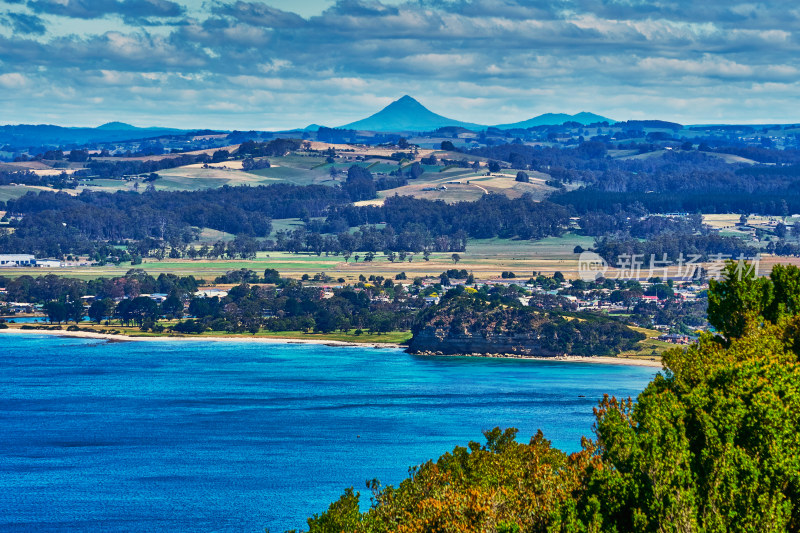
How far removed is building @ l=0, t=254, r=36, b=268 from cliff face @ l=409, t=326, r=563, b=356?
2306 inches

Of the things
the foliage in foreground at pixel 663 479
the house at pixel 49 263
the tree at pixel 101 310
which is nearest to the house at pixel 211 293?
the tree at pixel 101 310

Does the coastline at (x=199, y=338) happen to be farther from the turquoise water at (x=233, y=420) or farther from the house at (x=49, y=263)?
the house at (x=49, y=263)

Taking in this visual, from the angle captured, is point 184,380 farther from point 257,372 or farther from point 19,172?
point 19,172

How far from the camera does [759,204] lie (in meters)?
155

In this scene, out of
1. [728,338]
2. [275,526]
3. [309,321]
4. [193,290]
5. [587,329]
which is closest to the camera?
[728,338]

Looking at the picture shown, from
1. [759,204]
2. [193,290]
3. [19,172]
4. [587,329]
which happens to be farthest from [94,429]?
[19,172]

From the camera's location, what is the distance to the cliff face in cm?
7319

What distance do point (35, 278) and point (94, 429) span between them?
177 feet

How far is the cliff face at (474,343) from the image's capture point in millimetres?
73188

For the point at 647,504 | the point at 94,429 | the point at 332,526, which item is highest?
the point at 647,504

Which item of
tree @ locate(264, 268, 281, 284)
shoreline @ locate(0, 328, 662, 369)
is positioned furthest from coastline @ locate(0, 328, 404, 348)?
tree @ locate(264, 268, 281, 284)

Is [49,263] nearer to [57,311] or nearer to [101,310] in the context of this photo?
[101,310]

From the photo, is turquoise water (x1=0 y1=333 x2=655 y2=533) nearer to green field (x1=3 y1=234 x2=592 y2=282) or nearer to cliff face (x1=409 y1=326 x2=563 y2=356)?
cliff face (x1=409 y1=326 x2=563 y2=356)

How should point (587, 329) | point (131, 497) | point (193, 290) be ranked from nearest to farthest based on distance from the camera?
point (131, 497)
point (587, 329)
point (193, 290)
